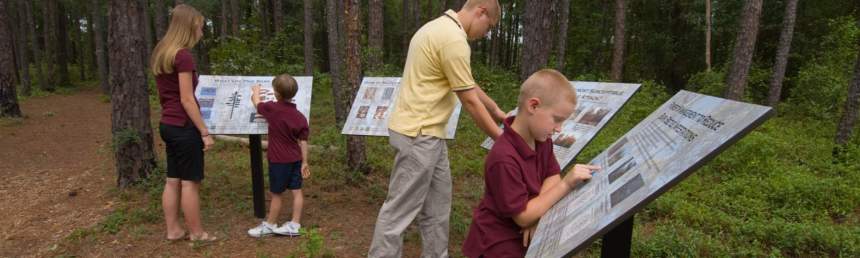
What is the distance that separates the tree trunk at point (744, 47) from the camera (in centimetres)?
986

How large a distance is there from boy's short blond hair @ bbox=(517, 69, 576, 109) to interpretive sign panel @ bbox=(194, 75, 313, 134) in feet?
9.88

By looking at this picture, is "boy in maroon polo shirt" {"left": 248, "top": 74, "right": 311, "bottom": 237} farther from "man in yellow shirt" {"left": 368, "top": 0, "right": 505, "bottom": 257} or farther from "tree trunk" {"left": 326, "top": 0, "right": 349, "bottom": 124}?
"tree trunk" {"left": 326, "top": 0, "right": 349, "bottom": 124}

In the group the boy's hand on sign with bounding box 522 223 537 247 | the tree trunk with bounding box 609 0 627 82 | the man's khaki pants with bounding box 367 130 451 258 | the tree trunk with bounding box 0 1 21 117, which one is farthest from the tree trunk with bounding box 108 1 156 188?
the tree trunk with bounding box 609 0 627 82

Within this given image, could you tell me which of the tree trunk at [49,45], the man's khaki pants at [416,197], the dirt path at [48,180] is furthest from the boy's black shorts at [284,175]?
the tree trunk at [49,45]

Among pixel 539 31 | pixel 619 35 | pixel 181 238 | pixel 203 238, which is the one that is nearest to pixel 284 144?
pixel 203 238

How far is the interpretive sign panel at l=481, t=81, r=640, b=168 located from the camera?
2.90 m

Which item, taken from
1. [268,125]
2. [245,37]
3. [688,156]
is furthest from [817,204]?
[245,37]

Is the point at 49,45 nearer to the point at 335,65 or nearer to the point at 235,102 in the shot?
the point at 335,65

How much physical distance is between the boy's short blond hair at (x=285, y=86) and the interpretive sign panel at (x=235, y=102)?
28 cm

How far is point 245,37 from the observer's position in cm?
1430

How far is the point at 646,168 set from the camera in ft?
4.83

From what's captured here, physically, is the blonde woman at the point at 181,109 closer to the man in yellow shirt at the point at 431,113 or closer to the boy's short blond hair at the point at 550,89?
the man in yellow shirt at the point at 431,113

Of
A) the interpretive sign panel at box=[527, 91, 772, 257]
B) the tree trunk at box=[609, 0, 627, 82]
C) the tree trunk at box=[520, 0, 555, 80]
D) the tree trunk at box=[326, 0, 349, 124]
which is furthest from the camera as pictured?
the tree trunk at box=[609, 0, 627, 82]

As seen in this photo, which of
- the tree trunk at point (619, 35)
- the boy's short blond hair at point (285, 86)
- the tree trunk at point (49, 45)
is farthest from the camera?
the tree trunk at point (49, 45)
